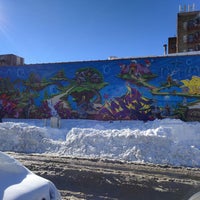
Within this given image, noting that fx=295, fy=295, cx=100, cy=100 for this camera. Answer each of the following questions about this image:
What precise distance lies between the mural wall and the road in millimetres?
9064

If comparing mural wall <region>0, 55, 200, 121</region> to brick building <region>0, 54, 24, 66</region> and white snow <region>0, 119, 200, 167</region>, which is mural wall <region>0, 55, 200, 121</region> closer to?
white snow <region>0, 119, 200, 167</region>

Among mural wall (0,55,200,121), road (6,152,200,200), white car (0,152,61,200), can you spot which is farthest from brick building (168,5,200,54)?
white car (0,152,61,200)

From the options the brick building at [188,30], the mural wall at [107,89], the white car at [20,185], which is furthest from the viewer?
the brick building at [188,30]

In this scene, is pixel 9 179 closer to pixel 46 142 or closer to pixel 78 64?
pixel 46 142

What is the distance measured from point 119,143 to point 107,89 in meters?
8.40

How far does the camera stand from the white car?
286 centimetres

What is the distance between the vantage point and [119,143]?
1214 cm

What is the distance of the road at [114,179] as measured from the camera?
21.5 feet

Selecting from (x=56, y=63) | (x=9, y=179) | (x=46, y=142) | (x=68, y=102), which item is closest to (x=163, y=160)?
(x=46, y=142)

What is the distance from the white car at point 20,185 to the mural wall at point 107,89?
1587 cm

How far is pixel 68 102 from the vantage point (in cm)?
2133

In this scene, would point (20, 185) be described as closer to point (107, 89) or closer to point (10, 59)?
point (107, 89)

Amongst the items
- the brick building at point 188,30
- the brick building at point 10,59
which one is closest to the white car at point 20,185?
the brick building at point 10,59

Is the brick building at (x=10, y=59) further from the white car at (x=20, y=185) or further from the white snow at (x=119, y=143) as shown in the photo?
the white car at (x=20, y=185)
